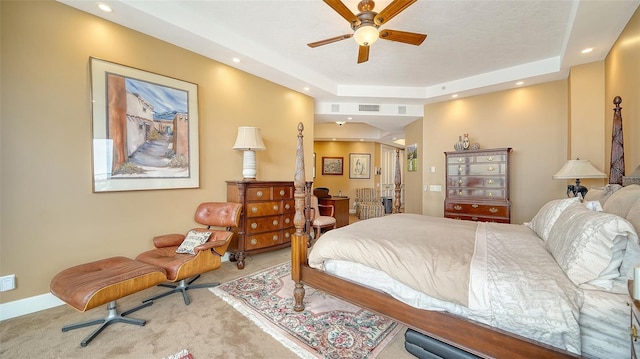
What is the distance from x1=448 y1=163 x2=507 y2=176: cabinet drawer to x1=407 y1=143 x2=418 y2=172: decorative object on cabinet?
132 cm

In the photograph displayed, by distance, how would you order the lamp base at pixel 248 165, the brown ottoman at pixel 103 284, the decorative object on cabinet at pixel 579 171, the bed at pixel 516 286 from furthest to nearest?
the lamp base at pixel 248 165 → the decorative object on cabinet at pixel 579 171 → the brown ottoman at pixel 103 284 → the bed at pixel 516 286

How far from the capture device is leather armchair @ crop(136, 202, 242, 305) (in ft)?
7.34

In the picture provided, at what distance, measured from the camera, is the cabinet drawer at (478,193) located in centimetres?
411

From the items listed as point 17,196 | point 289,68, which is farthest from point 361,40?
point 17,196

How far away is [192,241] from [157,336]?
0.97 meters

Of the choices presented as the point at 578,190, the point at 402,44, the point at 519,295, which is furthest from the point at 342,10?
the point at 578,190

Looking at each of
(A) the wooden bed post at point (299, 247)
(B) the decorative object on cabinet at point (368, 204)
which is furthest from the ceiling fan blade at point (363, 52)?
(B) the decorative object on cabinet at point (368, 204)

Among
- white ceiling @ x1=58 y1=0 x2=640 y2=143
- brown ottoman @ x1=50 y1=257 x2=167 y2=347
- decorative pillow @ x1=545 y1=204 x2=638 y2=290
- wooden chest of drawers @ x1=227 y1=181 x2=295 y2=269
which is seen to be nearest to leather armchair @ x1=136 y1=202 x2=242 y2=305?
brown ottoman @ x1=50 y1=257 x2=167 y2=347

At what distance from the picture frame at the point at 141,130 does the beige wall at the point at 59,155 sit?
0.28ft

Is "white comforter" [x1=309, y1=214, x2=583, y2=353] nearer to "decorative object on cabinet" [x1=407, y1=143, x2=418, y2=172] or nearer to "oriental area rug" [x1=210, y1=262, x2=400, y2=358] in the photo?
"oriental area rug" [x1=210, y1=262, x2=400, y2=358]

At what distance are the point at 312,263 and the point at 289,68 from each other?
3.15 m

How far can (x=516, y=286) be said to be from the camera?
4.09ft

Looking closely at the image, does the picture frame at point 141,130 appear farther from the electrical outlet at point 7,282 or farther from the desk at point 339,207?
the desk at point 339,207

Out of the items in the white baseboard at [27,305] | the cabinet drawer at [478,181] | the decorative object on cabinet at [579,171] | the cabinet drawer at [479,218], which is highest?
the decorative object on cabinet at [579,171]
